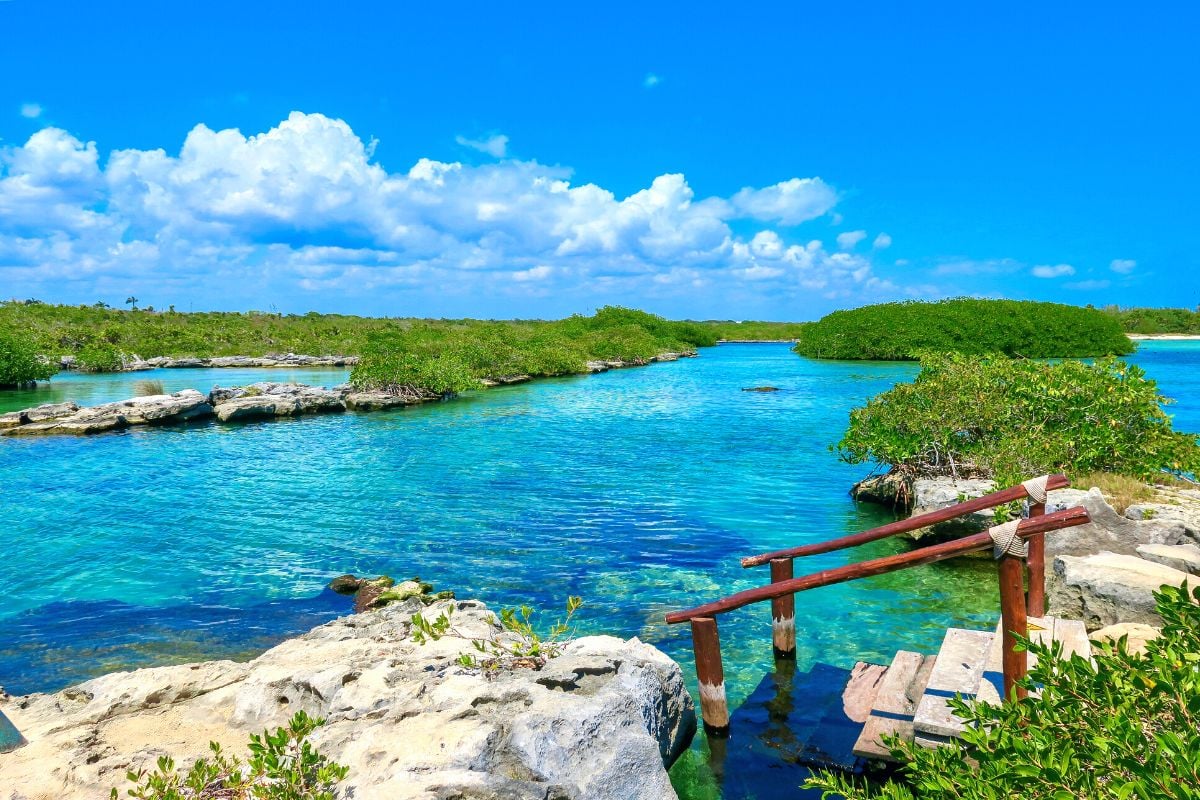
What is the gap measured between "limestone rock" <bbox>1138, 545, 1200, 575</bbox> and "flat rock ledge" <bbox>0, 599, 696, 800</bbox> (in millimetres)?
6276

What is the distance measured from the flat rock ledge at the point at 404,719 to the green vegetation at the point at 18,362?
142 ft

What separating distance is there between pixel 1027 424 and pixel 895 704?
975 cm

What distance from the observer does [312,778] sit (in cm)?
471

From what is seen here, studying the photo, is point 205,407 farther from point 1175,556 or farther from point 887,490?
point 1175,556

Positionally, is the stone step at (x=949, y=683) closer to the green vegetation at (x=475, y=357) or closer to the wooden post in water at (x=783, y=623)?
the wooden post in water at (x=783, y=623)

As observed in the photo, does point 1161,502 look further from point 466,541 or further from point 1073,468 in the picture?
point 466,541

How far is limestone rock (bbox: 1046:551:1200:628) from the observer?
305 inches

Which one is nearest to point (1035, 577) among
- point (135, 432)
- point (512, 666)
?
point (512, 666)

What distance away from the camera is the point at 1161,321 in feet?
388

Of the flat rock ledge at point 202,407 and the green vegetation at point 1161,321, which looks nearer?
the flat rock ledge at point 202,407

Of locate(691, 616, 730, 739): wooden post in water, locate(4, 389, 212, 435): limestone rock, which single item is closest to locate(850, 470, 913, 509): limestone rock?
locate(691, 616, 730, 739): wooden post in water

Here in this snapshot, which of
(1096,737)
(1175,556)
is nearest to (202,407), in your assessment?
(1175,556)

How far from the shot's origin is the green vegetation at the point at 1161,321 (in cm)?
11606

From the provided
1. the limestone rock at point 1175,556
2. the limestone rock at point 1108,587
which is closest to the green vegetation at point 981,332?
the limestone rock at point 1175,556
